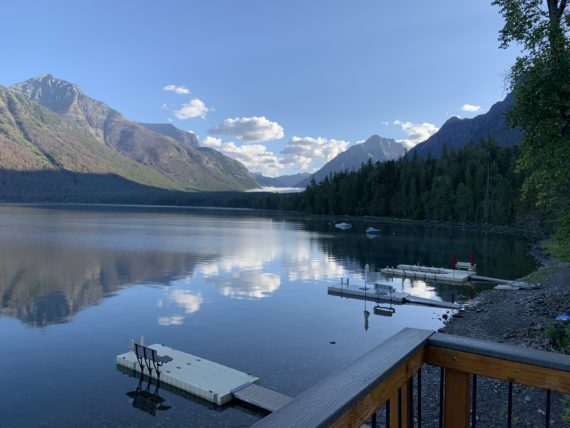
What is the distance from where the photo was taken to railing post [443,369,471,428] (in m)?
3.91

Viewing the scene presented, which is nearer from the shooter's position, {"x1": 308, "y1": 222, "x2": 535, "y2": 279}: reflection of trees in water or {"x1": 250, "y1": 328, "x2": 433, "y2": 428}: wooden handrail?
{"x1": 250, "y1": 328, "x2": 433, "y2": 428}: wooden handrail

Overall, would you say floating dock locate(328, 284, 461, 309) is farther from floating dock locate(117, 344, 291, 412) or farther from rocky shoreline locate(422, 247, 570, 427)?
floating dock locate(117, 344, 291, 412)

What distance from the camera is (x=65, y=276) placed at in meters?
49.0

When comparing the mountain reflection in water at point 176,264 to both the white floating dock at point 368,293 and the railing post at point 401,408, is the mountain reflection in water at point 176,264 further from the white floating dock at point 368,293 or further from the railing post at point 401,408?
the railing post at point 401,408

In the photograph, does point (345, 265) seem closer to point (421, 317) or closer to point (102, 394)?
point (421, 317)

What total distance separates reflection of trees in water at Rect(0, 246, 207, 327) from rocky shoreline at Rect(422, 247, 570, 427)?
94.0 ft

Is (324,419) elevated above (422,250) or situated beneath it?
elevated above

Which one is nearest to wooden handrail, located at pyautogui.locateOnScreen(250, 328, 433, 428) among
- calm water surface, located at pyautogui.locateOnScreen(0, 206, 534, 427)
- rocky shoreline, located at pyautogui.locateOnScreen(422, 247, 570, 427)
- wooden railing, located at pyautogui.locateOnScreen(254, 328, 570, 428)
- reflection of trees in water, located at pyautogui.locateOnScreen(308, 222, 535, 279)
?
wooden railing, located at pyautogui.locateOnScreen(254, 328, 570, 428)

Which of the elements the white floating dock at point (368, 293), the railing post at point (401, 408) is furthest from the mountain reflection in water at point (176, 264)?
the railing post at point (401, 408)

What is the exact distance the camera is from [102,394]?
65.3 feet

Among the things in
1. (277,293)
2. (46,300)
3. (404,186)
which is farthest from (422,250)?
(404,186)

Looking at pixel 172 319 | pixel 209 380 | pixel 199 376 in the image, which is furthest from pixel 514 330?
pixel 172 319

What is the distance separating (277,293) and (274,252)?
1290 inches

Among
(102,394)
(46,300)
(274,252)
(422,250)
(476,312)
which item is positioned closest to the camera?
(102,394)
